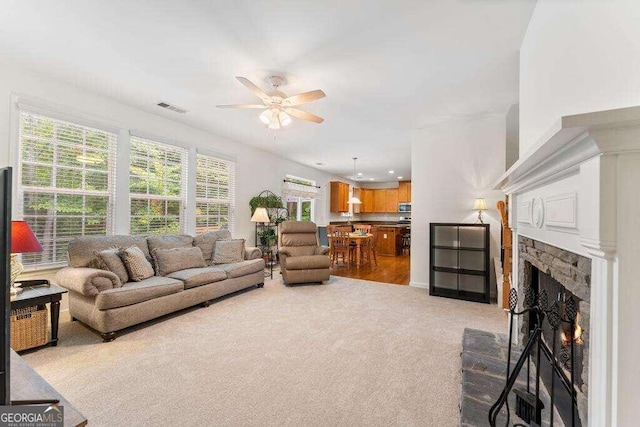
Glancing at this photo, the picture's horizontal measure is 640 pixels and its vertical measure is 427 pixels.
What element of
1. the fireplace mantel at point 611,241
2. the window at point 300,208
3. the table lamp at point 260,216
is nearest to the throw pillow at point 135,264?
the table lamp at point 260,216

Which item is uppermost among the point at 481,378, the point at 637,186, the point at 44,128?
the point at 44,128

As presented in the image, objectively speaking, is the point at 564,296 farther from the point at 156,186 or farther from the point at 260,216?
the point at 156,186

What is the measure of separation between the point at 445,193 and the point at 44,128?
5224 millimetres

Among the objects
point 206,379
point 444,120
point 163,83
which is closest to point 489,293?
point 444,120

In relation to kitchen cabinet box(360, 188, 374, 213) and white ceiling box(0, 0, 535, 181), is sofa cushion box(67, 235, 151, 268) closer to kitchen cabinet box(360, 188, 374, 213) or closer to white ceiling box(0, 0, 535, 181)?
white ceiling box(0, 0, 535, 181)

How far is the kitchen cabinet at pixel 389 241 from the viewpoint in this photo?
819 cm

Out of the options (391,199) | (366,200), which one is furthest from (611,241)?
(366,200)

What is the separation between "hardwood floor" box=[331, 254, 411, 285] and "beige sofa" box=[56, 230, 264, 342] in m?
2.30

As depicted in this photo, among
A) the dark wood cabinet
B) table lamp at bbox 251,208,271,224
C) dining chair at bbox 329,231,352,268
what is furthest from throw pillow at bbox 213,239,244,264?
the dark wood cabinet

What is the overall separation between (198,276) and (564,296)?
3435 mm

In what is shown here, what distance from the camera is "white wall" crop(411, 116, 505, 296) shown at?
404 centimetres

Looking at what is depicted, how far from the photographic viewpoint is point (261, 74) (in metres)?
2.81

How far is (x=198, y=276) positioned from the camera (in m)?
3.43

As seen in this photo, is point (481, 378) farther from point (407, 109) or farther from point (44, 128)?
point (44, 128)
